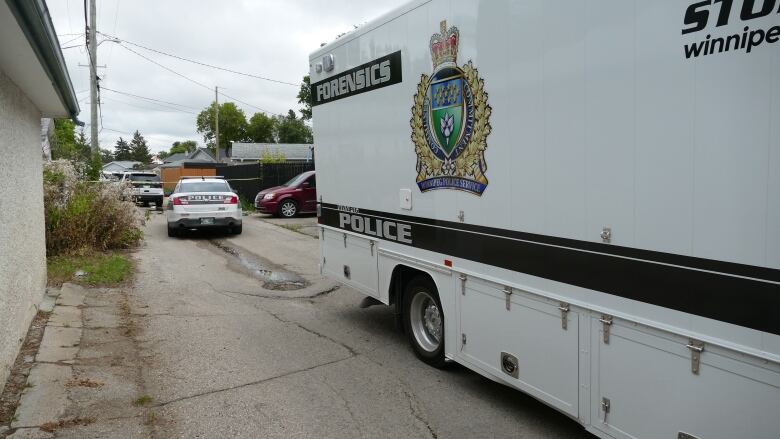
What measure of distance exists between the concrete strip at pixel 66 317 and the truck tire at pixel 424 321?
13.1ft

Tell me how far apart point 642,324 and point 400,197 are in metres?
2.84

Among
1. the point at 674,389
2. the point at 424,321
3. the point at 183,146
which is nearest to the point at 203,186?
the point at 424,321

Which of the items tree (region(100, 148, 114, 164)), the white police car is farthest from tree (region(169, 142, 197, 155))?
the white police car

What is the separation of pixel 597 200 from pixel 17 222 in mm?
5472

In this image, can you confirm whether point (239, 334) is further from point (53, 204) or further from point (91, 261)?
point (53, 204)

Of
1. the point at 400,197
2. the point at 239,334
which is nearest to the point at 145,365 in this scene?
the point at 239,334

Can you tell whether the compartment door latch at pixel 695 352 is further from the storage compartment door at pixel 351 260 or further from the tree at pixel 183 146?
the tree at pixel 183 146

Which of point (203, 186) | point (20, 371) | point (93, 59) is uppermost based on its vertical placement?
point (93, 59)

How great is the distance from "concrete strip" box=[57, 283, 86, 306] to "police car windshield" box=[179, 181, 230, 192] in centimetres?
694

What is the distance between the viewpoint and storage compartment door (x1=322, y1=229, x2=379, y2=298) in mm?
6262

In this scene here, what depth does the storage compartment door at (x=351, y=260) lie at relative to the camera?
6.26 metres

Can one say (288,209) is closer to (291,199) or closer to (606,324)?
(291,199)

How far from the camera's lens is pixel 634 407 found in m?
3.21

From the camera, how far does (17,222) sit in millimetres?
5762
